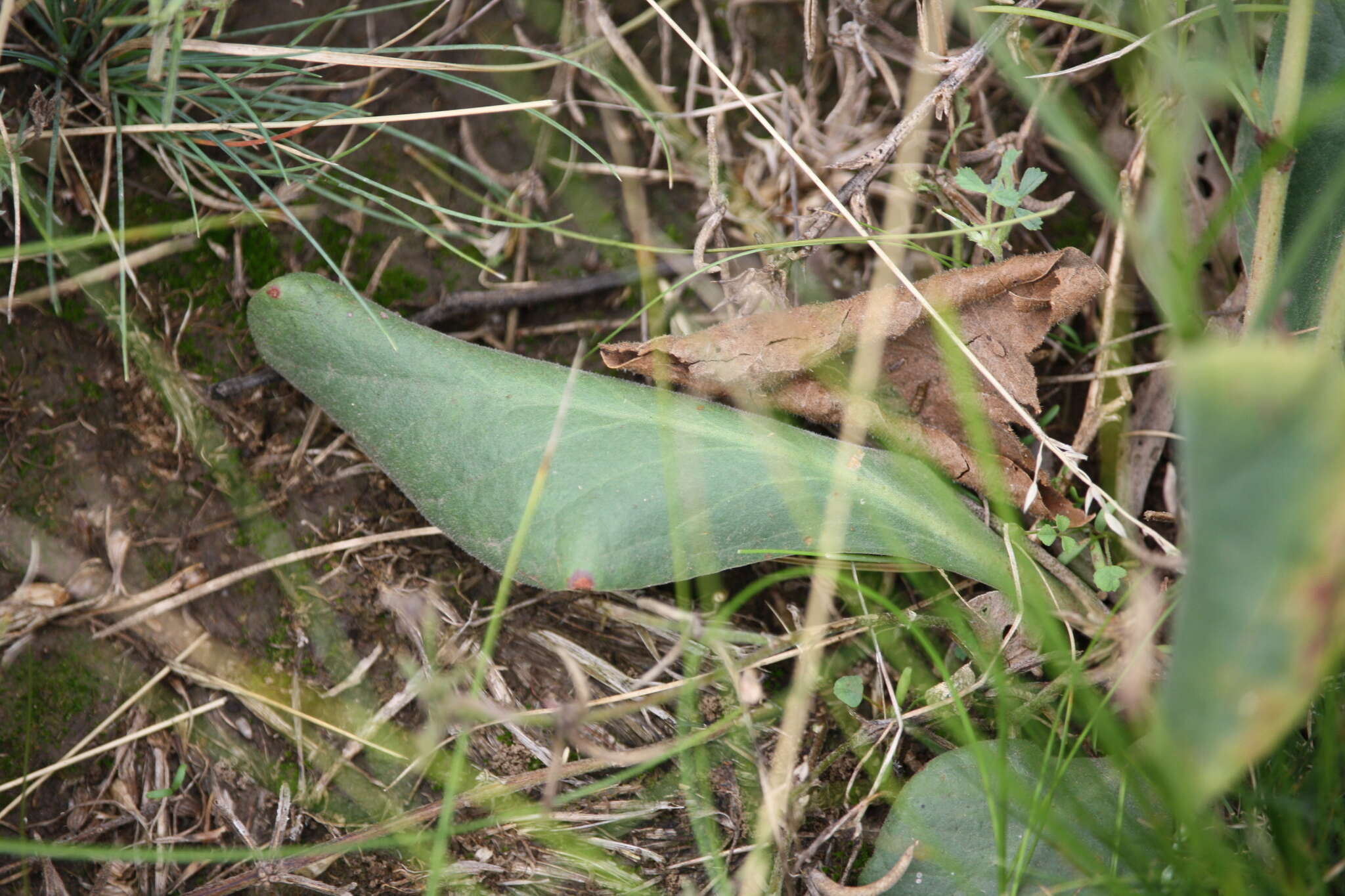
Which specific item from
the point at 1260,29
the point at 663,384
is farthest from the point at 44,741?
the point at 1260,29

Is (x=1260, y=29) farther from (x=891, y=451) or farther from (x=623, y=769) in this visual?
(x=623, y=769)

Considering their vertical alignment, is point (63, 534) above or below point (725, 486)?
below

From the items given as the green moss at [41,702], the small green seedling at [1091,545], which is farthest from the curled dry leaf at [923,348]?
the green moss at [41,702]

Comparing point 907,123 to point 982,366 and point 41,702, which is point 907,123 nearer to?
point 982,366

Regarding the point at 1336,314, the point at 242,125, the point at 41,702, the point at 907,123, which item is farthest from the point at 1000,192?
the point at 41,702

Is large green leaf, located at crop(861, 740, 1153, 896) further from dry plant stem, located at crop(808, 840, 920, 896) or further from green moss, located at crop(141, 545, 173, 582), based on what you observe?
green moss, located at crop(141, 545, 173, 582)

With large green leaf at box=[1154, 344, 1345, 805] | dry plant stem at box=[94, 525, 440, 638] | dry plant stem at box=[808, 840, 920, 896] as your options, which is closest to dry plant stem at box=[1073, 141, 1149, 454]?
dry plant stem at box=[808, 840, 920, 896]
